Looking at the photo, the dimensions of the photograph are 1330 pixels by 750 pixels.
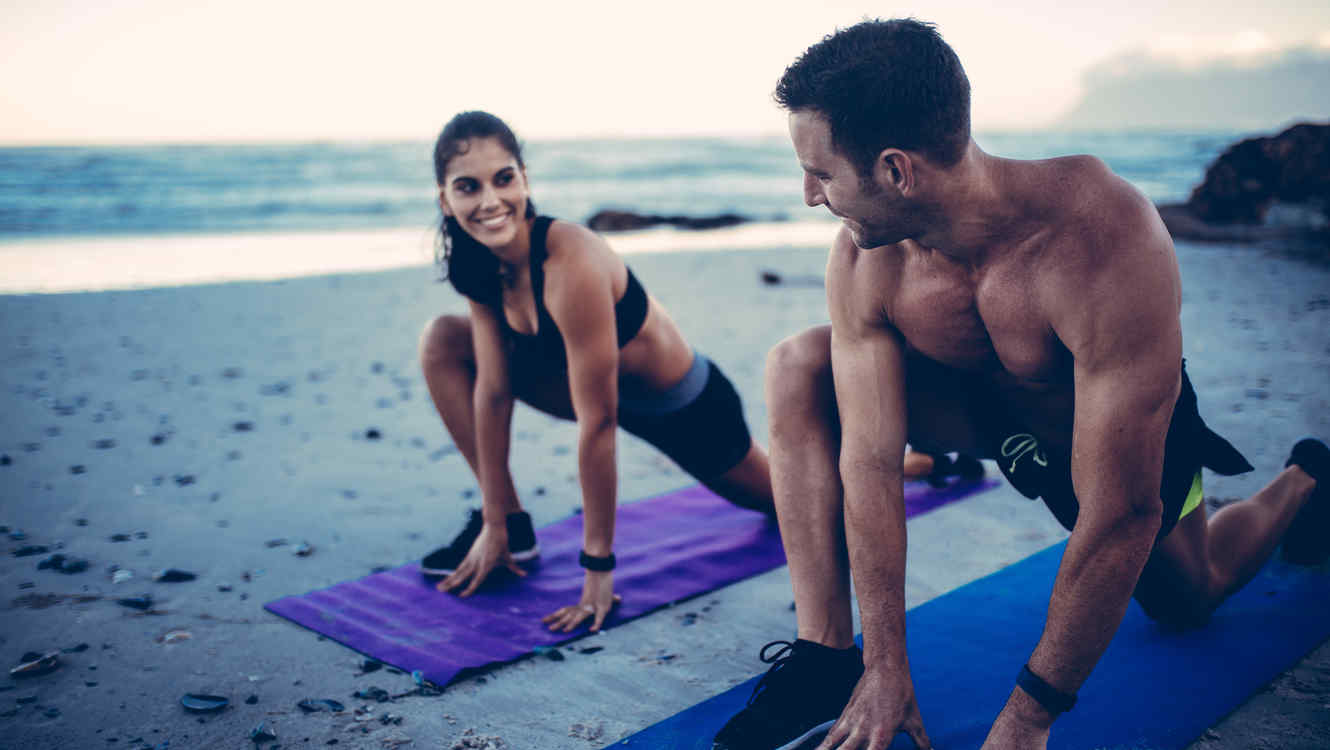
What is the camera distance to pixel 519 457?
191 inches

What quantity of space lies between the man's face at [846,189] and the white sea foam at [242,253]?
9520 millimetres

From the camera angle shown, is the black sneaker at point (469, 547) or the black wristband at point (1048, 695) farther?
the black sneaker at point (469, 547)

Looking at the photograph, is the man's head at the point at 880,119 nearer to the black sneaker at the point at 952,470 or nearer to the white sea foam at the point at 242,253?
the black sneaker at the point at 952,470

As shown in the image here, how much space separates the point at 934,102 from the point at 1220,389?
422 cm

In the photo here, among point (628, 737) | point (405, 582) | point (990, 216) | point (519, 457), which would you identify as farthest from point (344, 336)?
point (990, 216)

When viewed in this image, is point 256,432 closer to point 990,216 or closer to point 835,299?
point 835,299

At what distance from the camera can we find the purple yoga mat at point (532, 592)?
280 cm

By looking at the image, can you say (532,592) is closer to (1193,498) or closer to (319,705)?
(319,705)

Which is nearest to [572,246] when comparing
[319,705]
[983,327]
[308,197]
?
[983,327]

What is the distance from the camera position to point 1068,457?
2.37m

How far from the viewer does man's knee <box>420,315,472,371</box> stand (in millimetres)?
3635

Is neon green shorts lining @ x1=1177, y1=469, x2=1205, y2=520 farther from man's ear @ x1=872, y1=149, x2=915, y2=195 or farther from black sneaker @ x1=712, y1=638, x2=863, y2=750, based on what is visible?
man's ear @ x1=872, y1=149, x2=915, y2=195

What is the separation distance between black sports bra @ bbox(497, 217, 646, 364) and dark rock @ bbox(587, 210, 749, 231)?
1321 cm

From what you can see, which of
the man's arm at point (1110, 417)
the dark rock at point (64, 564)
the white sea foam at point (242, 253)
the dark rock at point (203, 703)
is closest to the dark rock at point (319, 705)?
the dark rock at point (203, 703)
